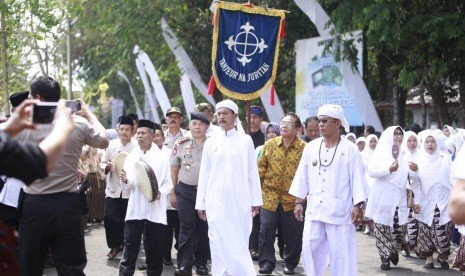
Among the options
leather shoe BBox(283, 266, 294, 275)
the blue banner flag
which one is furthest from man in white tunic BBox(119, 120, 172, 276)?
the blue banner flag

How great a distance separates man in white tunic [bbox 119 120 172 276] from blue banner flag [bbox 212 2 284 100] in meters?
2.98

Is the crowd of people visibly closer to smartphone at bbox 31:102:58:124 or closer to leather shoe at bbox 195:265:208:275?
leather shoe at bbox 195:265:208:275

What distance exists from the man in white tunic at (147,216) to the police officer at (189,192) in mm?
737

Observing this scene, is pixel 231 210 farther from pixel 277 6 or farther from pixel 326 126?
pixel 277 6

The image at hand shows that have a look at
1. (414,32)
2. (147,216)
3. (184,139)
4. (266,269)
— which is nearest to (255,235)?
(266,269)

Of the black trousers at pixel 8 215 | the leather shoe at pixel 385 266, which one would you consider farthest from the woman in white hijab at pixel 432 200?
the black trousers at pixel 8 215

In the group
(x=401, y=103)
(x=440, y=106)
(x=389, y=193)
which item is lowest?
(x=389, y=193)

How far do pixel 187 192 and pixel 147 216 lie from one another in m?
1.20

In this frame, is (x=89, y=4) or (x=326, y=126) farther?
(x=89, y=4)

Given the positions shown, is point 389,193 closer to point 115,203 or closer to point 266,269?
point 266,269

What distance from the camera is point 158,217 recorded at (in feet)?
31.8

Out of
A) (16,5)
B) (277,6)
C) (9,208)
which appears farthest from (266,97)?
(9,208)

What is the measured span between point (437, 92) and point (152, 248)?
39.1 feet

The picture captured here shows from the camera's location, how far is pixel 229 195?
9.59 metres
